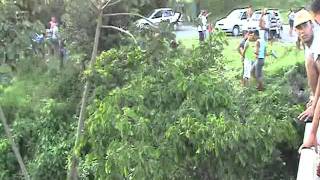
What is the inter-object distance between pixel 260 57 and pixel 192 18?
427 cm

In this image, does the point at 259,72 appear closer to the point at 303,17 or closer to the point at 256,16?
the point at 303,17

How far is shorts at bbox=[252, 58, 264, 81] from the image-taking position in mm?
11062

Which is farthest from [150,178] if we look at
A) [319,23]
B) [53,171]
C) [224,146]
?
[53,171]

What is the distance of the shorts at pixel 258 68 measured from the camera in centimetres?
1106

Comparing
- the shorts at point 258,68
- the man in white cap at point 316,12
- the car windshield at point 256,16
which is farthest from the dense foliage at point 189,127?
the car windshield at point 256,16

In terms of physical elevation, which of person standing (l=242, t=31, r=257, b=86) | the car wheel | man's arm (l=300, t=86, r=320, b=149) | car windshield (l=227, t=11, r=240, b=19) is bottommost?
the car wheel

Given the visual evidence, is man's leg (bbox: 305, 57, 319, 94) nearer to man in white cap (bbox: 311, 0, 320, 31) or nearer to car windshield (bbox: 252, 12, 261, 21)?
man in white cap (bbox: 311, 0, 320, 31)

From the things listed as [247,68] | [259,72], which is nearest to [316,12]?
[259,72]

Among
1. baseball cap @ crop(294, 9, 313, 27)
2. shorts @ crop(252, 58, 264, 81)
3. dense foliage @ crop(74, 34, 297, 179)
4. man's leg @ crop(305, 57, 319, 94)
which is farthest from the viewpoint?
shorts @ crop(252, 58, 264, 81)

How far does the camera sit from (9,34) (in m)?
6.89

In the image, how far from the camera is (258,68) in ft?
37.7

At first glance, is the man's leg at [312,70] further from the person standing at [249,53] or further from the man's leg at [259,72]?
the person standing at [249,53]

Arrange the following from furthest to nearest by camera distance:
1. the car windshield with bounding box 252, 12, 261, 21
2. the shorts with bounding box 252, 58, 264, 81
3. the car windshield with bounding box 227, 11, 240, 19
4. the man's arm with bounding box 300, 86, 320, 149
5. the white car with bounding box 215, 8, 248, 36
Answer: the car windshield with bounding box 227, 11, 240, 19
the white car with bounding box 215, 8, 248, 36
the car windshield with bounding box 252, 12, 261, 21
the shorts with bounding box 252, 58, 264, 81
the man's arm with bounding box 300, 86, 320, 149

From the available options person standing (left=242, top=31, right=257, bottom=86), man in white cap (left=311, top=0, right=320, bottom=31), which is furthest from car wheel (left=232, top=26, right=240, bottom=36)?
man in white cap (left=311, top=0, right=320, bottom=31)
